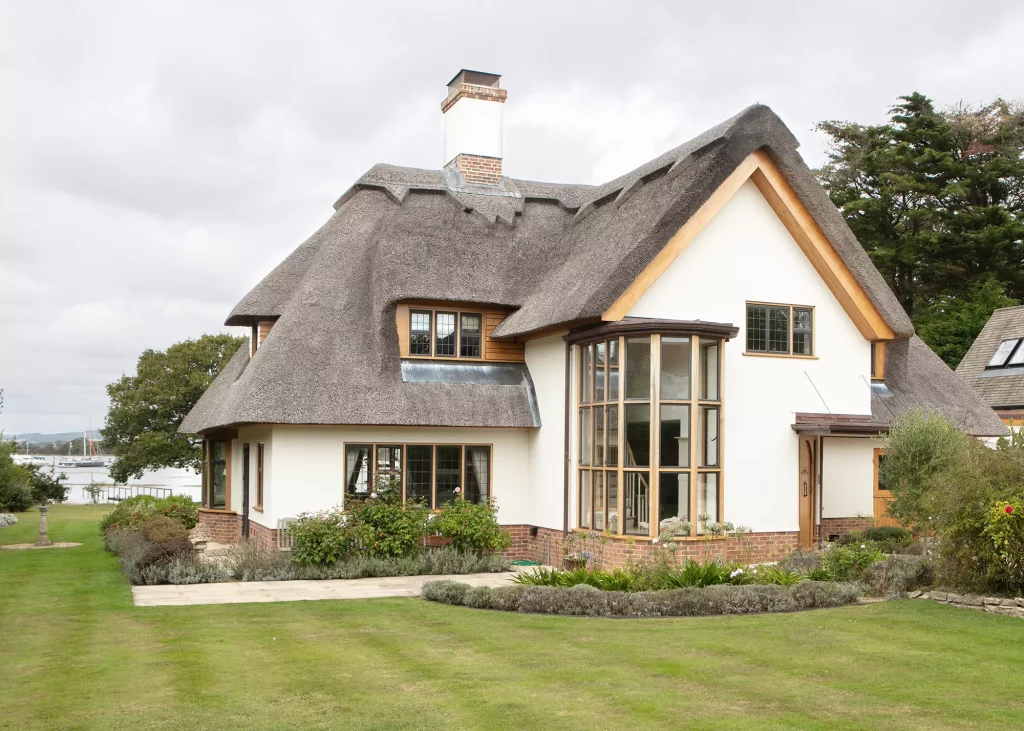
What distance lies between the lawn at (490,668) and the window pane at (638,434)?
15.3 ft

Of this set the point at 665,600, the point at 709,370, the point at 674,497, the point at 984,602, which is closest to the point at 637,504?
the point at 674,497

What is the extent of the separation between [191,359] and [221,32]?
31.1 m

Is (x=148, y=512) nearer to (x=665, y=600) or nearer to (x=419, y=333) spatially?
(x=419, y=333)

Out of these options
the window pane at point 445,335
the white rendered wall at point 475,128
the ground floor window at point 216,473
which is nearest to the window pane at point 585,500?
the window pane at point 445,335

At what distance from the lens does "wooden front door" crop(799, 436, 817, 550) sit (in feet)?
66.4

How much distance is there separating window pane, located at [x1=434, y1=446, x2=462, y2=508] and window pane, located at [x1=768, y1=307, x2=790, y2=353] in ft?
21.7

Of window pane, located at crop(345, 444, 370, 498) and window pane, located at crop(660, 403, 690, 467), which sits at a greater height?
window pane, located at crop(660, 403, 690, 467)

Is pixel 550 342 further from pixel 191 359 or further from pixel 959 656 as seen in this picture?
pixel 191 359

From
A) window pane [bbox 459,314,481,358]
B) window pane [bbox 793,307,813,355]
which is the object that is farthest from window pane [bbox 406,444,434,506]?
window pane [bbox 793,307,813,355]

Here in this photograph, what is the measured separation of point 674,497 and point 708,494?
2.68 feet

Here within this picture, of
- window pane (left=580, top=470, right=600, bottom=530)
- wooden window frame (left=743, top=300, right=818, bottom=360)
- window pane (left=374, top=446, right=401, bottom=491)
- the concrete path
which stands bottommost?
the concrete path

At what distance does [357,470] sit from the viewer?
1978 cm

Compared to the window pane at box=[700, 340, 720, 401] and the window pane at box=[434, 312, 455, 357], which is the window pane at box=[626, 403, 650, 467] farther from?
the window pane at box=[434, 312, 455, 357]

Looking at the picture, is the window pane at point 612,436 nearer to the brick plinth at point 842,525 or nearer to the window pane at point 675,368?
the window pane at point 675,368
